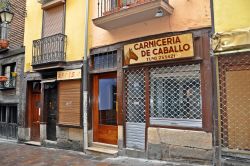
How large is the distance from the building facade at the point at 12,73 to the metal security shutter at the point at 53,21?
1.74m

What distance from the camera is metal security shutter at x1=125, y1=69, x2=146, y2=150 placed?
7.55 meters

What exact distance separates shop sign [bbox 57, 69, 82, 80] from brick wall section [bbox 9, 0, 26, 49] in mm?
3453

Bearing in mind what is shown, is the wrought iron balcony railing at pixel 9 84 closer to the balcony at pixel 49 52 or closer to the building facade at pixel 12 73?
the building facade at pixel 12 73

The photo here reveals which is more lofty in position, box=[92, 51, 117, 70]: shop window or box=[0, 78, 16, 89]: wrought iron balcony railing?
box=[92, 51, 117, 70]: shop window

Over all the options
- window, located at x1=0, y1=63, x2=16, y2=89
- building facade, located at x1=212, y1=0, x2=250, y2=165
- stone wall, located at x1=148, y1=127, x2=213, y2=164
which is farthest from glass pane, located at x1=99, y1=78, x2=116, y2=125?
window, located at x1=0, y1=63, x2=16, y2=89

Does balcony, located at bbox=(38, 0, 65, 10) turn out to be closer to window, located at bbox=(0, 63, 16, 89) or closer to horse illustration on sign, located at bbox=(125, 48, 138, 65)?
window, located at bbox=(0, 63, 16, 89)

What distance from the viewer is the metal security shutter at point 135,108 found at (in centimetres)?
755

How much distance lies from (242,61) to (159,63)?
7.02ft

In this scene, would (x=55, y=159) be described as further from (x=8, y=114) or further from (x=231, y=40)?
(x=231, y=40)

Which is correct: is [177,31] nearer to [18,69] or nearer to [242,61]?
[242,61]


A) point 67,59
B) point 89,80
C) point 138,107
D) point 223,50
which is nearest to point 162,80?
point 138,107

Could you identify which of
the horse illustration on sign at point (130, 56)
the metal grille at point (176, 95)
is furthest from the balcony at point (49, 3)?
the metal grille at point (176, 95)

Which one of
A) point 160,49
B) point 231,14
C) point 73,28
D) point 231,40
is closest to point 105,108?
point 160,49

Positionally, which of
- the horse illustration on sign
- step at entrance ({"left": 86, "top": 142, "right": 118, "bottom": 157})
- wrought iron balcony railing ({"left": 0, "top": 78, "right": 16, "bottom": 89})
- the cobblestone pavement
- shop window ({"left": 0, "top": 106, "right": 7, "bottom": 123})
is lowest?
the cobblestone pavement
